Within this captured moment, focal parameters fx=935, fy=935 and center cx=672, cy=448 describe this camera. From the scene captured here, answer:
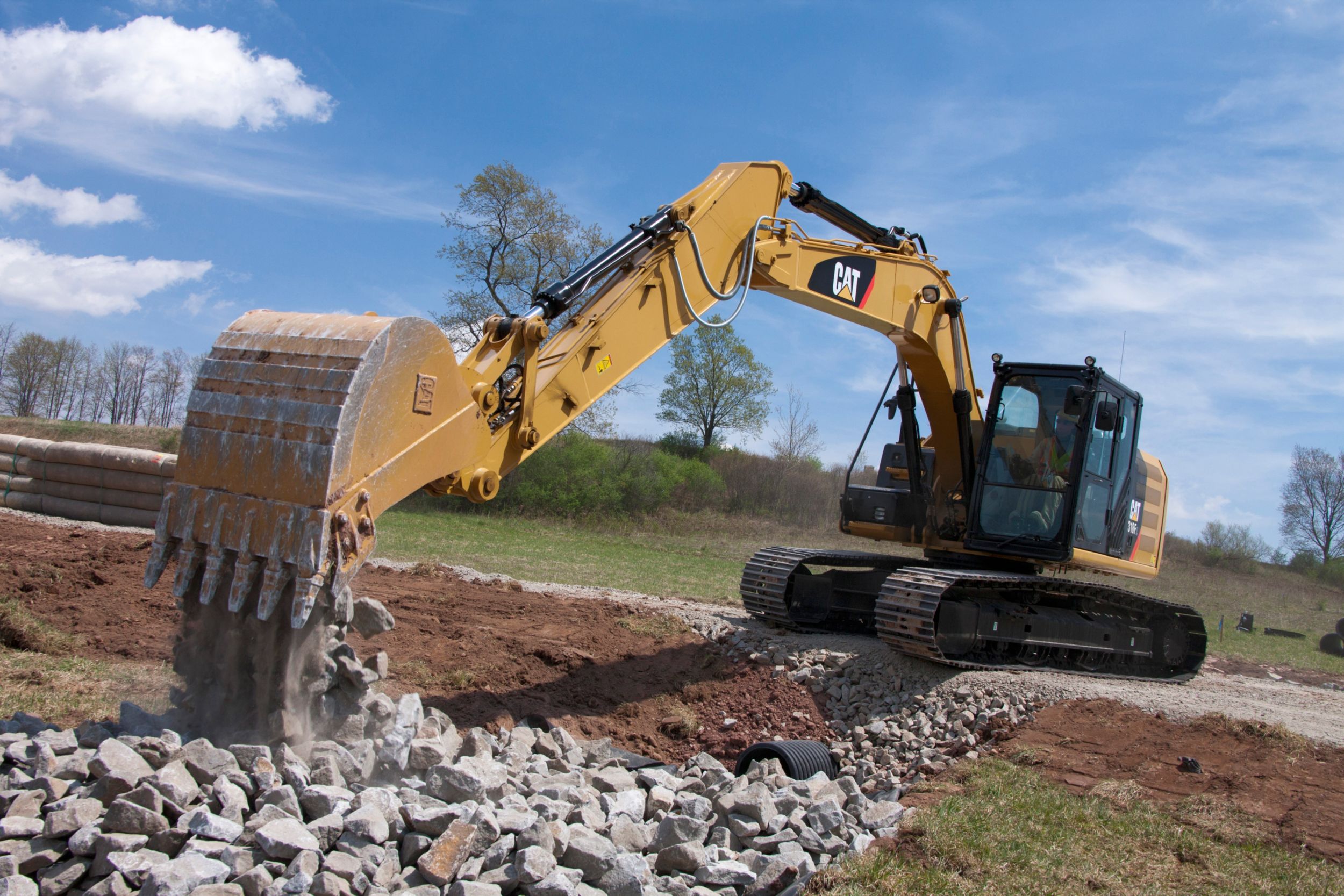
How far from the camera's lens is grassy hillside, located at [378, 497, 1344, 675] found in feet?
50.4

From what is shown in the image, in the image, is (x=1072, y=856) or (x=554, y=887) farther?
(x=1072, y=856)

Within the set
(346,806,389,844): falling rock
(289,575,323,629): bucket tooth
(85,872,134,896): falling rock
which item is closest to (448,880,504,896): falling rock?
(346,806,389,844): falling rock

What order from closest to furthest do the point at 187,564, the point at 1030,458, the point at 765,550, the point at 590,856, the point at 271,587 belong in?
the point at 590,856
the point at 271,587
the point at 187,564
the point at 1030,458
the point at 765,550

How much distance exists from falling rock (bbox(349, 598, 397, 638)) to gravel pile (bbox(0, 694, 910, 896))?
52 cm

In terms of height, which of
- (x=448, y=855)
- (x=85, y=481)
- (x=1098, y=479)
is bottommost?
(x=448, y=855)

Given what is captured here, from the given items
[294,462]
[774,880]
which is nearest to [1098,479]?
[774,880]

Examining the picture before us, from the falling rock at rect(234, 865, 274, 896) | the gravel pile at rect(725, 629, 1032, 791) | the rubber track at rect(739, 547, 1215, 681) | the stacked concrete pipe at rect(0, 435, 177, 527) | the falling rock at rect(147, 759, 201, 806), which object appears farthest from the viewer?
the stacked concrete pipe at rect(0, 435, 177, 527)

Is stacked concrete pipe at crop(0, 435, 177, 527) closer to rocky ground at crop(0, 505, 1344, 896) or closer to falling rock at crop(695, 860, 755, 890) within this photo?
rocky ground at crop(0, 505, 1344, 896)

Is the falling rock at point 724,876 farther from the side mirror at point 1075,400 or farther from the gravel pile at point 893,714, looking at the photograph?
the side mirror at point 1075,400

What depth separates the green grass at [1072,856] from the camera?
14.1 ft

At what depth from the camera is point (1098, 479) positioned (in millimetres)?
8742

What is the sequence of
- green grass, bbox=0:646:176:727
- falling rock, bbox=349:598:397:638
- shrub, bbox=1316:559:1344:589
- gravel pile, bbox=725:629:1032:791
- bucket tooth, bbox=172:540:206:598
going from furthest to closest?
shrub, bbox=1316:559:1344:589 → gravel pile, bbox=725:629:1032:791 → green grass, bbox=0:646:176:727 → falling rock, bbox=349:598:397:638 → bucket tooth, bbox=172:540:206:598

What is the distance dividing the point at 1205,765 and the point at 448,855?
17.2 ft

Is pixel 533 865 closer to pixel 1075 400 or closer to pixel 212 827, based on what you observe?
pixel 212 827
